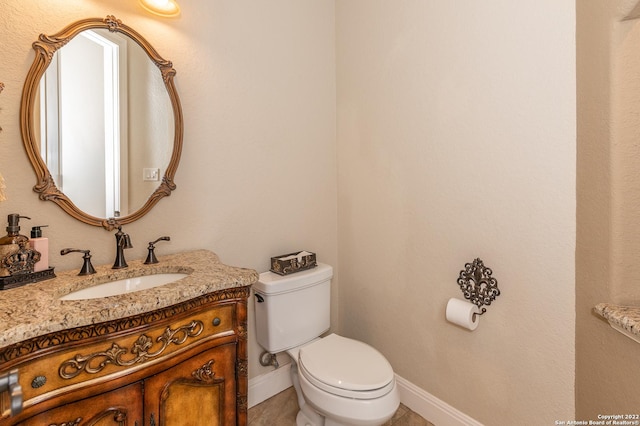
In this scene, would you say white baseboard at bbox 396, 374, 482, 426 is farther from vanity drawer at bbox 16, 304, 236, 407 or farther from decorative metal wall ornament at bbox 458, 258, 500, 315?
vanity drawer at bbox 16, 304, 236, 407

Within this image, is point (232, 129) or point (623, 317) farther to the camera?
point (232, 129)

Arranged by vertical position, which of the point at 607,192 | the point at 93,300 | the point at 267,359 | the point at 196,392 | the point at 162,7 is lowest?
the point at 267,359

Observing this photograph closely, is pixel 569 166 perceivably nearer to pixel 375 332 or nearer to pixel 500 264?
pixel 500 264

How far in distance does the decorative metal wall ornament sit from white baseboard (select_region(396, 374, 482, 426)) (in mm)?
568

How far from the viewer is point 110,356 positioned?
2.89 feet

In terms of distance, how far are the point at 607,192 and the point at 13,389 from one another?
65.6 inches

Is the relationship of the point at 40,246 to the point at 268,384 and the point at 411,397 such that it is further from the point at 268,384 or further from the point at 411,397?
the point at 411,397

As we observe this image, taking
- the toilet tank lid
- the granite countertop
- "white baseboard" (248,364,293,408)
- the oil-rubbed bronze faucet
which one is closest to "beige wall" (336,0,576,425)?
the toilet tank lid

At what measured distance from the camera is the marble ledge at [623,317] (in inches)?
36.9

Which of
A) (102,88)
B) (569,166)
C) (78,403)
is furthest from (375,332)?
(102,88)

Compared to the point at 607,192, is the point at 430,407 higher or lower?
lower

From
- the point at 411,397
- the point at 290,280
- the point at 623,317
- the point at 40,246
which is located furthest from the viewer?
the point at 411,397

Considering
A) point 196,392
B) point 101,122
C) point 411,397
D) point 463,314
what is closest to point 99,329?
point 196,392

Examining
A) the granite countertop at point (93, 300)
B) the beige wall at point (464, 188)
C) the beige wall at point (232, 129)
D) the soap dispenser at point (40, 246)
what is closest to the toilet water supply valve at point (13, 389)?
the granite countertop at point (93, 300)
